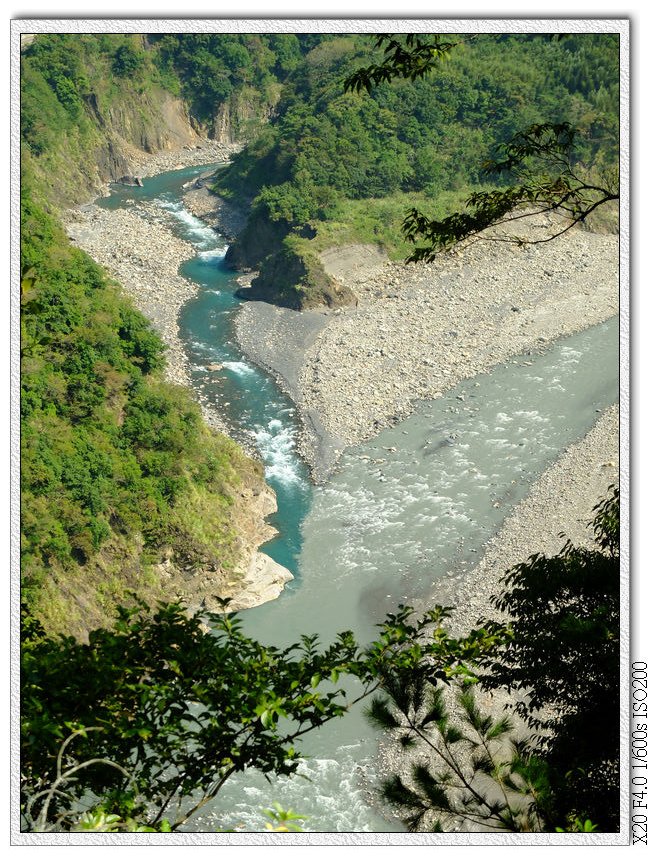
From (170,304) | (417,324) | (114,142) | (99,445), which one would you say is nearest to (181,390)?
(99,445)

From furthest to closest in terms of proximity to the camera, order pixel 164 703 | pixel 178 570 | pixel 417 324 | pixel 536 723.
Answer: pixel 417 324 < pixel 178 570 < pixel 536 723 < pixel 164 703

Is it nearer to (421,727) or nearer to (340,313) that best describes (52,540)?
(421,727)

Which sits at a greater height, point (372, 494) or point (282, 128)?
point (282, 128)

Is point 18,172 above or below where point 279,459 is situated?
above

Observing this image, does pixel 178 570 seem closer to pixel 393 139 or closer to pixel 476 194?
pixel 476 194

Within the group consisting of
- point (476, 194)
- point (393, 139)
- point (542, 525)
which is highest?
point (393, 139)

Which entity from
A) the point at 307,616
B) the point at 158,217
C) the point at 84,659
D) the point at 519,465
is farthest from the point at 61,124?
the point at 84,659

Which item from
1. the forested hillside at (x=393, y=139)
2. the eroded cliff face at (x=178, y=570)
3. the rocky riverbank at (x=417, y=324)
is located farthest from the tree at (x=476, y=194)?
the forested hillside at (x=393, y=139)
